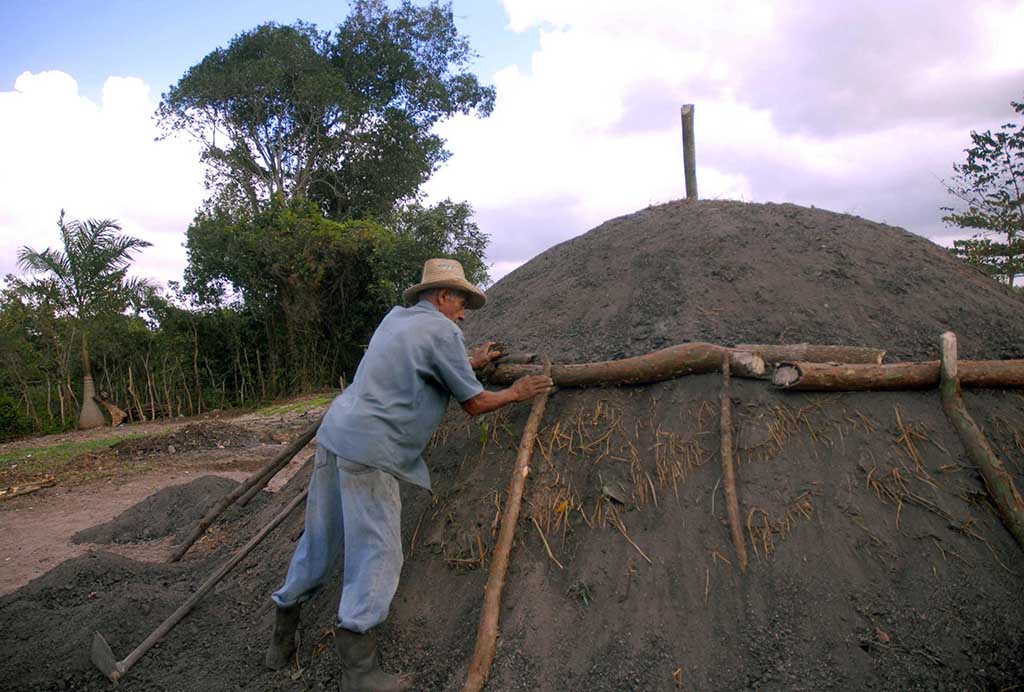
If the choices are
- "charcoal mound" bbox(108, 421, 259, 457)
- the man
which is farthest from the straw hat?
"charcoal mound" bbox(108, 421, 259, 457)

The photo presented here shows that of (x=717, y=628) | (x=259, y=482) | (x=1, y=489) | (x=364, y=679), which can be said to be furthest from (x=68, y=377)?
(x=717, y=628)

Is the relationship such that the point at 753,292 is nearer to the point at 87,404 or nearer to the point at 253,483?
the point at 253,483

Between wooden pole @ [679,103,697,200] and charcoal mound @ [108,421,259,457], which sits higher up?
wooden pole @ [679,103,697,200]

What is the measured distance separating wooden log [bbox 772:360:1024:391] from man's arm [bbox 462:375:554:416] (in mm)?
1231

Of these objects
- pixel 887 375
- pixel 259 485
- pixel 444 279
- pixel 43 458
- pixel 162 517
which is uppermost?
pixel 444 279

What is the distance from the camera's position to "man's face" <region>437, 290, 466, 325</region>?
3.89 metres

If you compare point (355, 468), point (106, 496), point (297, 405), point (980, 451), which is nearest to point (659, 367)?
point (980, 451)

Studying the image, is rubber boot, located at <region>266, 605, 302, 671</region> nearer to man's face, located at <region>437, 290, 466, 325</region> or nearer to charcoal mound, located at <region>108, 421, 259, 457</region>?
man's face, located at <region>437, 290, 466, 325</region>

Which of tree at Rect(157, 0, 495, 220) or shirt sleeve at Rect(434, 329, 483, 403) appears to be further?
tree at Rect(157, 0, 495, 220)

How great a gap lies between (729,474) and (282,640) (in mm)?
2453

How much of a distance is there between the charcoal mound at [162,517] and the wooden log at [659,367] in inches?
182

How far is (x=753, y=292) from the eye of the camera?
470 cm

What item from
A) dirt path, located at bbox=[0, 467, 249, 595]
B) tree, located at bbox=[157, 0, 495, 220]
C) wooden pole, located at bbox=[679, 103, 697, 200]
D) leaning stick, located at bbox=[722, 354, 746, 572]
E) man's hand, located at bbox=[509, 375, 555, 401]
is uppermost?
tree, located at bbox=[157, 0, 495, 220]

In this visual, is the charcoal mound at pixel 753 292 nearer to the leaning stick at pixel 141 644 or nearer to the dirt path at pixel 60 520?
the leaning stick at pixel 141 644
